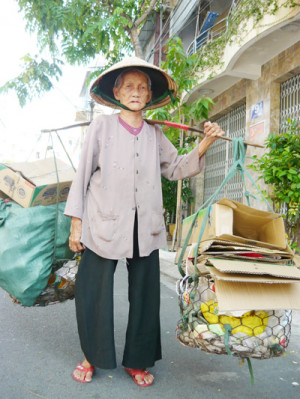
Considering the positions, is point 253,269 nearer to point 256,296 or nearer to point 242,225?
point 256,296

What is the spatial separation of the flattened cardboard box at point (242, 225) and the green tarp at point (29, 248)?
835mm

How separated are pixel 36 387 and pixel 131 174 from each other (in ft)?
4.02

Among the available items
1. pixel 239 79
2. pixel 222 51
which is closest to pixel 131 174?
pixel 222 51

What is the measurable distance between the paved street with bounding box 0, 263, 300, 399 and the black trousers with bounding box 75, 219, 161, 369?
0.46 ft

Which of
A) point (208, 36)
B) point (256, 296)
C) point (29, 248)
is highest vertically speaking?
point (208, 36)

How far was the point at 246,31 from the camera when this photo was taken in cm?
611

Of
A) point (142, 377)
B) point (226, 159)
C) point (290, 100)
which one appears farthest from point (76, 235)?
point (226, 159)

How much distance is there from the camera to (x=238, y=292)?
1725mm

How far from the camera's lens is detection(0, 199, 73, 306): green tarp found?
7.45 feet

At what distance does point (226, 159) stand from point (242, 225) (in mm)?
6777

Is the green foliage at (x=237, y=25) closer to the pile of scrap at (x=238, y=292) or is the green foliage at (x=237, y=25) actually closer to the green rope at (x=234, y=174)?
the green rope at (x=234, y=174)

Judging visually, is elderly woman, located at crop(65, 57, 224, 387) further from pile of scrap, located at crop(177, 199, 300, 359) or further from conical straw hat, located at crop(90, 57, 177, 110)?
pile of scrap, located at crop(177, 199, 300, 359)

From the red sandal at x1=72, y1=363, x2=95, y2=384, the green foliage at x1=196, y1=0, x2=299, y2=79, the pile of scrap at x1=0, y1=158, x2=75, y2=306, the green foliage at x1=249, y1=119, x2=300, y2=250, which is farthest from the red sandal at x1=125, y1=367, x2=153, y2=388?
the green foliage at x1=196, y1=0, x2=299, y2=79

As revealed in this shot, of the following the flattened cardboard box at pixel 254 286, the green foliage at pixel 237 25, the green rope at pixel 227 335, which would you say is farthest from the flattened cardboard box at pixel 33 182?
the green foliage at pixel 237 25
